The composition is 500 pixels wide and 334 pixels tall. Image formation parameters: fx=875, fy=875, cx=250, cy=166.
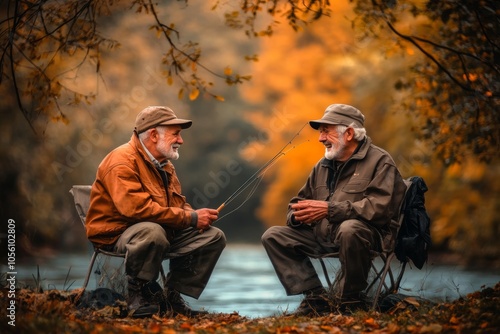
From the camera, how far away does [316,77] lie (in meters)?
27.4

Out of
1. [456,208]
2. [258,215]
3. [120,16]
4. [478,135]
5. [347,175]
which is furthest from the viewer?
[258,215]

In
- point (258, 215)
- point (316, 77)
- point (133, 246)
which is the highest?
point (316, 77)

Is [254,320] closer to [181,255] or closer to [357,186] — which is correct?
[181,255]

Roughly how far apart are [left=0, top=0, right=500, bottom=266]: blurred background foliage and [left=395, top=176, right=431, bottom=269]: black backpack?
128 centimetres

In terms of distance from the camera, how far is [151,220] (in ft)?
18.9

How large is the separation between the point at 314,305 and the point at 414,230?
2.84 ft

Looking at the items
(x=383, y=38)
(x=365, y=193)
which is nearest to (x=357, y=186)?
(x=365, y=193)

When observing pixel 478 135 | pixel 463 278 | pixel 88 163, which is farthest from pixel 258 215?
pixel 478 135

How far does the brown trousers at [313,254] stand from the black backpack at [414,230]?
200 millimetres

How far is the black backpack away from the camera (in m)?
5.96

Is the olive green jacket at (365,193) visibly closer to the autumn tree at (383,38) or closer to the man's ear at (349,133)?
the man's ear at (349,133)

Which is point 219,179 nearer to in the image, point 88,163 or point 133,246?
point 88,163

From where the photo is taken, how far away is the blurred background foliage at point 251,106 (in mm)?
7250

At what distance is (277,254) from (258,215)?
93.1 ft
